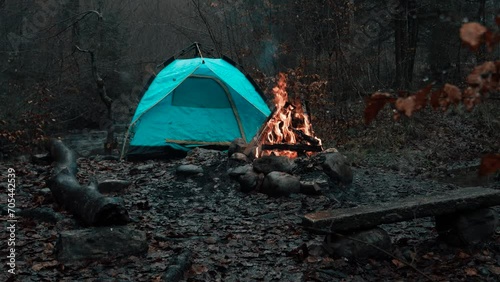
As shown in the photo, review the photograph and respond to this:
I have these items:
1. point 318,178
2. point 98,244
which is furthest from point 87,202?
point 318,178

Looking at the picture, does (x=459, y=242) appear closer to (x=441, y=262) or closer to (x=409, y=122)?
(x=441, y=262)

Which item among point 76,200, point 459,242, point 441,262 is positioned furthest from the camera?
point 76,200

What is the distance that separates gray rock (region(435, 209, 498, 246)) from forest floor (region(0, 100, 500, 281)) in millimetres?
87

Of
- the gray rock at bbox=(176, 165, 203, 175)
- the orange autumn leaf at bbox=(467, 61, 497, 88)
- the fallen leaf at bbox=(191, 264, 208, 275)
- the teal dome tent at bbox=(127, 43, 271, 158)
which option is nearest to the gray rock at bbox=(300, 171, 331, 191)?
the gray rock at bbox=(176, 165, 203, 175)

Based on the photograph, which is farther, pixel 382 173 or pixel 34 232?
pixel 382 173

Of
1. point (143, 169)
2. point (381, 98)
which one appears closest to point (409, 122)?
point (143, 169)

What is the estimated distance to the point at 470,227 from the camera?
15.8 ft

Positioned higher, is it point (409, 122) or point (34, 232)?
point (409, 122)

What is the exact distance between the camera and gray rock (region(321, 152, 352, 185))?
7668 mm

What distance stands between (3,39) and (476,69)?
→ 1908 cm

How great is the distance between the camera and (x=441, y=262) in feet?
14.8

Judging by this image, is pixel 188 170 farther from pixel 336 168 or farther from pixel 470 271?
pixel 470 271

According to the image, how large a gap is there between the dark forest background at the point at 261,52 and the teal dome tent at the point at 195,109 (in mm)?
1515

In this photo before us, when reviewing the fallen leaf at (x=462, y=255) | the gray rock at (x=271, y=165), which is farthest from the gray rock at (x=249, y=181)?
the fallen leaf at (x=462, y=255)
